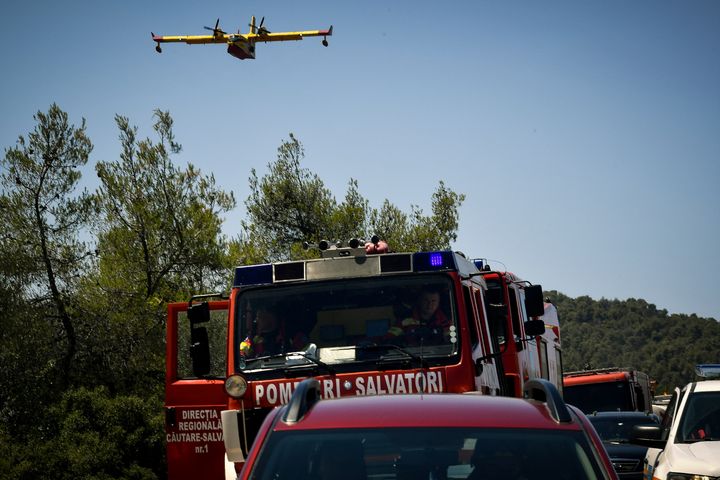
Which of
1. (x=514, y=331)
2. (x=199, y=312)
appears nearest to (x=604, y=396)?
(x=514, y=331)

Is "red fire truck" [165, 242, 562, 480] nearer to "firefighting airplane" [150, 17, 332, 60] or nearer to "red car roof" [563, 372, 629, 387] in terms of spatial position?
"red car roof" [563, 372, 629, 387]

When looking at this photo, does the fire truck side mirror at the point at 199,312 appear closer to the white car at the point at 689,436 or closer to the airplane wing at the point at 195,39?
the white car at the point at 689,436

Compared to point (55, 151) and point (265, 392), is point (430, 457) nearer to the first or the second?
point (265, 392)

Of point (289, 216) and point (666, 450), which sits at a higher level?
point (289, 216)

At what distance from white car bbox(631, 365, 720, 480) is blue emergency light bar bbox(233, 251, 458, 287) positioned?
89.7 inches

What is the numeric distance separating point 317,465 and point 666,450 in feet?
17.6

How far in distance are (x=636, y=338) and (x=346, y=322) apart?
11210 cm

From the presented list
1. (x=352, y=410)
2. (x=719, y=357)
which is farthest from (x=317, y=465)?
(x=719, y=357)

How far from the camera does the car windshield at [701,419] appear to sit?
31.2ft

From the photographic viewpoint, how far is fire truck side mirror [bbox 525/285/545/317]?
1282 cm

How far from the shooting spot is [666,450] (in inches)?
365

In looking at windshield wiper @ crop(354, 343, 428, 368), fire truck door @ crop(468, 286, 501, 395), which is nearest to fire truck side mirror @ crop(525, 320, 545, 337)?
fire truck door @ crop(468, 286, 501, 395)

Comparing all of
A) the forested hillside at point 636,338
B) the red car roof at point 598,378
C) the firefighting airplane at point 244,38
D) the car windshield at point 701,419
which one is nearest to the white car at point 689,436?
the car windshield at point 701,419

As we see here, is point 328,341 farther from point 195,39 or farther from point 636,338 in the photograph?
point 636,338
